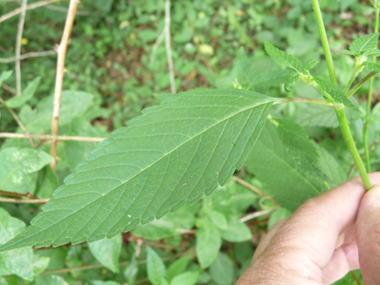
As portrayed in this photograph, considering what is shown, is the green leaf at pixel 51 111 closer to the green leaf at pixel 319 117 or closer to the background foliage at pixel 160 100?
the background foliage at pixel 160 100

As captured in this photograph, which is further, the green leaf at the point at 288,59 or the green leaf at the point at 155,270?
the green leaf at the point at 155,270

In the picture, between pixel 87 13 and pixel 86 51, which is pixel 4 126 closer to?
pixel 86 51

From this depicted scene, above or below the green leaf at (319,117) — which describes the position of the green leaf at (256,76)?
above

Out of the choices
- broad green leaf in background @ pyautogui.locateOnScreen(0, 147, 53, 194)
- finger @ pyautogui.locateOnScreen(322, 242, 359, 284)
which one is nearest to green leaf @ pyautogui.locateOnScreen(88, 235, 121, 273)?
broad green leaf in background @ pyautogui.locateOnScreen(0, 147, 53, 194)

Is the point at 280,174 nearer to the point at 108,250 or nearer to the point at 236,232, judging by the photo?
the point at 236,232

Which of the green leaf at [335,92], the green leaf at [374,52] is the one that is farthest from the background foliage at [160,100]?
the green leaf at [374,52]

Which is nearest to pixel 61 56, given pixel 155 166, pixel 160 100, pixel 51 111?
pixel 51 111

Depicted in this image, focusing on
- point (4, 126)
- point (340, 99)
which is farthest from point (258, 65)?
point (4, 126)
